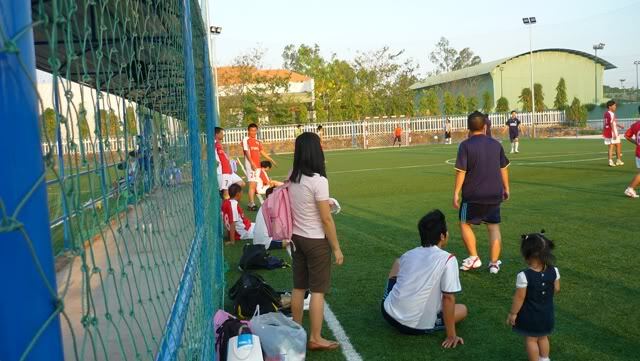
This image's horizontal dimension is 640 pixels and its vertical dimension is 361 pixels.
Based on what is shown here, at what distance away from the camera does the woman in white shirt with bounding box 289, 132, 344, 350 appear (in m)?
4.51

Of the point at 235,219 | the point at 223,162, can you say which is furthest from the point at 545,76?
the point at 235,219

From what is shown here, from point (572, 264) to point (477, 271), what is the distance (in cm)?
110

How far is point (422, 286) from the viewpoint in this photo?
14.9 ft

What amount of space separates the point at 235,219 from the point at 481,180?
4.07 metres

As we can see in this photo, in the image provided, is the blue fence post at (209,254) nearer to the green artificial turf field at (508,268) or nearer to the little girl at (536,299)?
the green artificial turf field at (508,268)

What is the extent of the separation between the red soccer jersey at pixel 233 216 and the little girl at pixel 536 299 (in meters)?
5.47

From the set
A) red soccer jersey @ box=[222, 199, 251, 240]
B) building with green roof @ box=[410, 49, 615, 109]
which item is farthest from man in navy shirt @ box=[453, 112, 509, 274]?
building with green roof @ box=[410, 49, 615, 109]

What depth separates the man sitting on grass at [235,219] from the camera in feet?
28.5

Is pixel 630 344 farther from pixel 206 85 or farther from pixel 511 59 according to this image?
pixel 511 59

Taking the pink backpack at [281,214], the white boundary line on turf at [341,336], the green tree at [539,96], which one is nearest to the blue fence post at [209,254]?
the pink backpack at [281,214]

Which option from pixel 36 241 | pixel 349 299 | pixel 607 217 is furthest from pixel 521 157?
pixel 36 241

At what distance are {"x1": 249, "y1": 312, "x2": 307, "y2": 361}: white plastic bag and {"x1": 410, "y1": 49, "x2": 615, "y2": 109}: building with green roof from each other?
179ft

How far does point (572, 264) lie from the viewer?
646 cm

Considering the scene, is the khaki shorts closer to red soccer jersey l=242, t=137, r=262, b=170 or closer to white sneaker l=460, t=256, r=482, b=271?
white sneaker l=460, t=256, r=482, b=271
